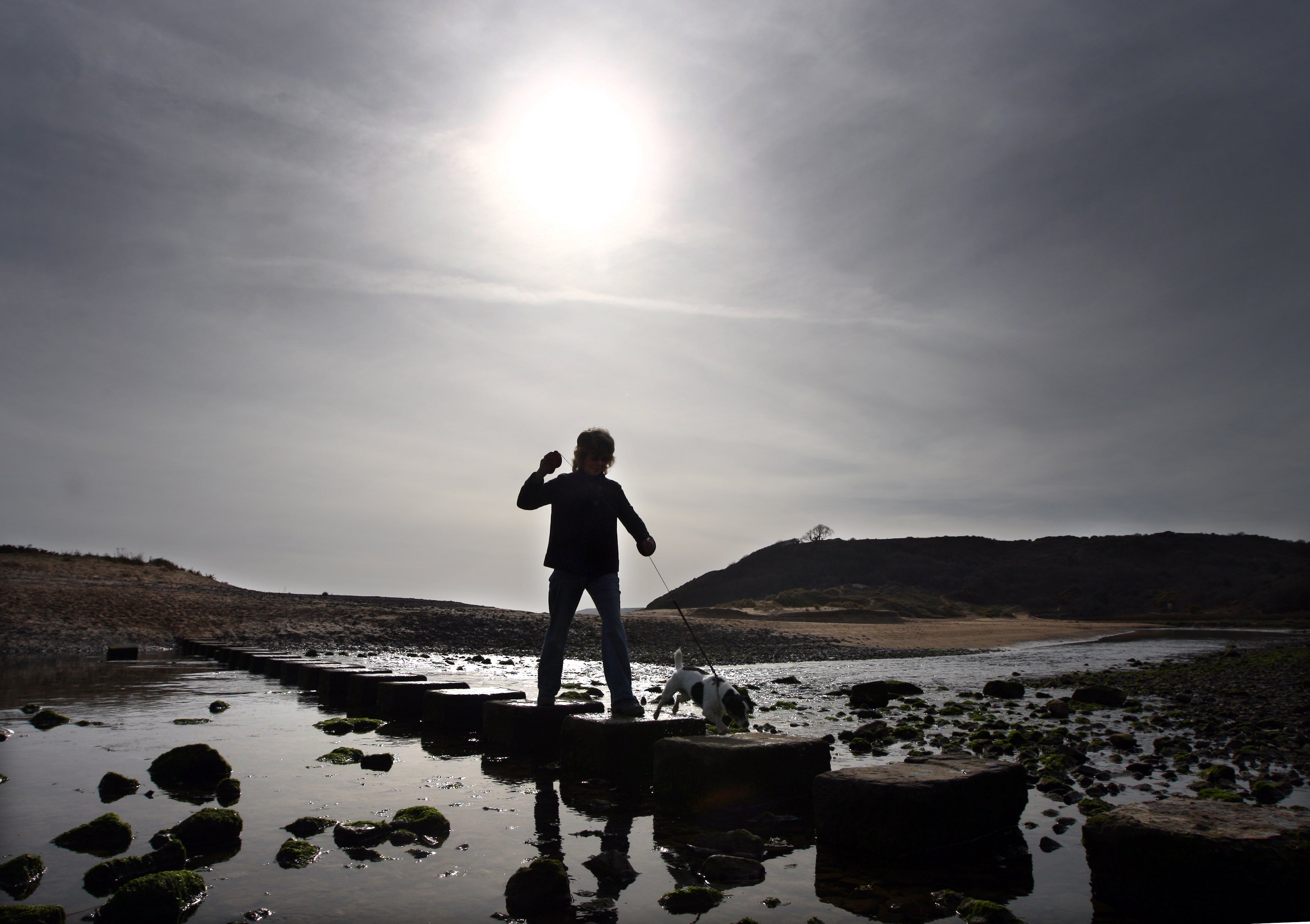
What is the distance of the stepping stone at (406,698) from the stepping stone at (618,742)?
3.00 meters

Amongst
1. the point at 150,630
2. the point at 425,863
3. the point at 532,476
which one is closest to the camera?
the point at 425,863

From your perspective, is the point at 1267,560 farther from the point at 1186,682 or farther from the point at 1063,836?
the point at 1063,836

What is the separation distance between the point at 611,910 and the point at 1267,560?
127 meters

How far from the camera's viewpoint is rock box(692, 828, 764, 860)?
12.6 ft

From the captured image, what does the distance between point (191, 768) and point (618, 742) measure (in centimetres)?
291

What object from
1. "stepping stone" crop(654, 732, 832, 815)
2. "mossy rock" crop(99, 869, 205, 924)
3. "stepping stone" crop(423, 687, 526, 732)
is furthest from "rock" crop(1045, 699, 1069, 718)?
"mossy rock" crop(99, 869, 205, 924)

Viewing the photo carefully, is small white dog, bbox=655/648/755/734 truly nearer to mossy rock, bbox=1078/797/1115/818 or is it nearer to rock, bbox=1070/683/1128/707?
mossy rock, bbox=1078/797/1115/818

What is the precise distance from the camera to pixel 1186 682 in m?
13.4

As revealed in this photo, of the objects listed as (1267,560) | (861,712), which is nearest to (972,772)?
(861,712)

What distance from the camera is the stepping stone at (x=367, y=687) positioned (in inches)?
377

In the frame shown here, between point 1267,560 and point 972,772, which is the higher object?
point 1267,560

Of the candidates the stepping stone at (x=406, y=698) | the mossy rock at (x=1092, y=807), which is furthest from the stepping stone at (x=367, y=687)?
the mossy rock at (x=1092, y=807)

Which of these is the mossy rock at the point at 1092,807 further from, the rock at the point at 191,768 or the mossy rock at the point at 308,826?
the rock at the point at 191,768

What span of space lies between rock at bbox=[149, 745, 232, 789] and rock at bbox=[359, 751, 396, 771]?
91cm
